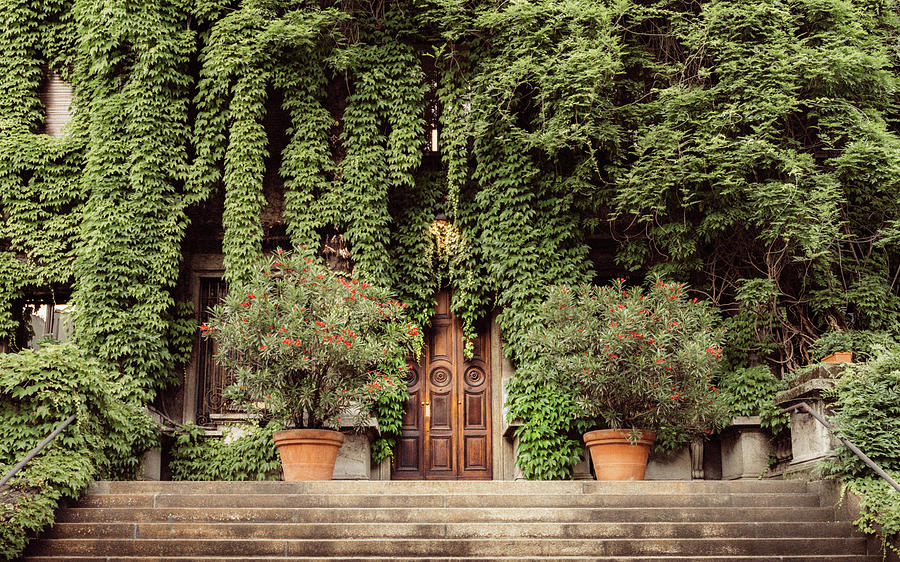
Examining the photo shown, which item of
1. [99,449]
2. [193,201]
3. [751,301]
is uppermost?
[193,201]

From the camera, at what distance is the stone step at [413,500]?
7.77 meters

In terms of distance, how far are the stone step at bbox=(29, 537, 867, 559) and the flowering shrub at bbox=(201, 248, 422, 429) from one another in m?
2.19

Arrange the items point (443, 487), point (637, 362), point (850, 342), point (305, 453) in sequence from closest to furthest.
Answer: point (443, 487), point (305, 453), point (637, 362), point (850, 342)

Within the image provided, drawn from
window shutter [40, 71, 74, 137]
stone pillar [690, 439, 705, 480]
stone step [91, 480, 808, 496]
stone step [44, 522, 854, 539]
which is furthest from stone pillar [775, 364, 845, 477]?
window shutter [40, 71, 74, 137]

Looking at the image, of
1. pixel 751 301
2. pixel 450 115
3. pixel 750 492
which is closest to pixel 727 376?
pixel 751 301

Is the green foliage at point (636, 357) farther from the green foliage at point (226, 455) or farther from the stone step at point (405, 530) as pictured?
the green foliage at point (226, 455)

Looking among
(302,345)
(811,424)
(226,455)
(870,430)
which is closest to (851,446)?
(870,430)

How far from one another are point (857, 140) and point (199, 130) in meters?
8.57

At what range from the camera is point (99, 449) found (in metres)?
8.65

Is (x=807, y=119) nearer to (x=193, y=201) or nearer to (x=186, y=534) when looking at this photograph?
(x=193, y=201)

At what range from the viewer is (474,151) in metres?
12.0

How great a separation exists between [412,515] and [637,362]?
10.3ft

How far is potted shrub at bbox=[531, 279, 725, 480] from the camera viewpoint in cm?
930

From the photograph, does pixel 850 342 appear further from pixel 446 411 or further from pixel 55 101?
pixel 55 101
